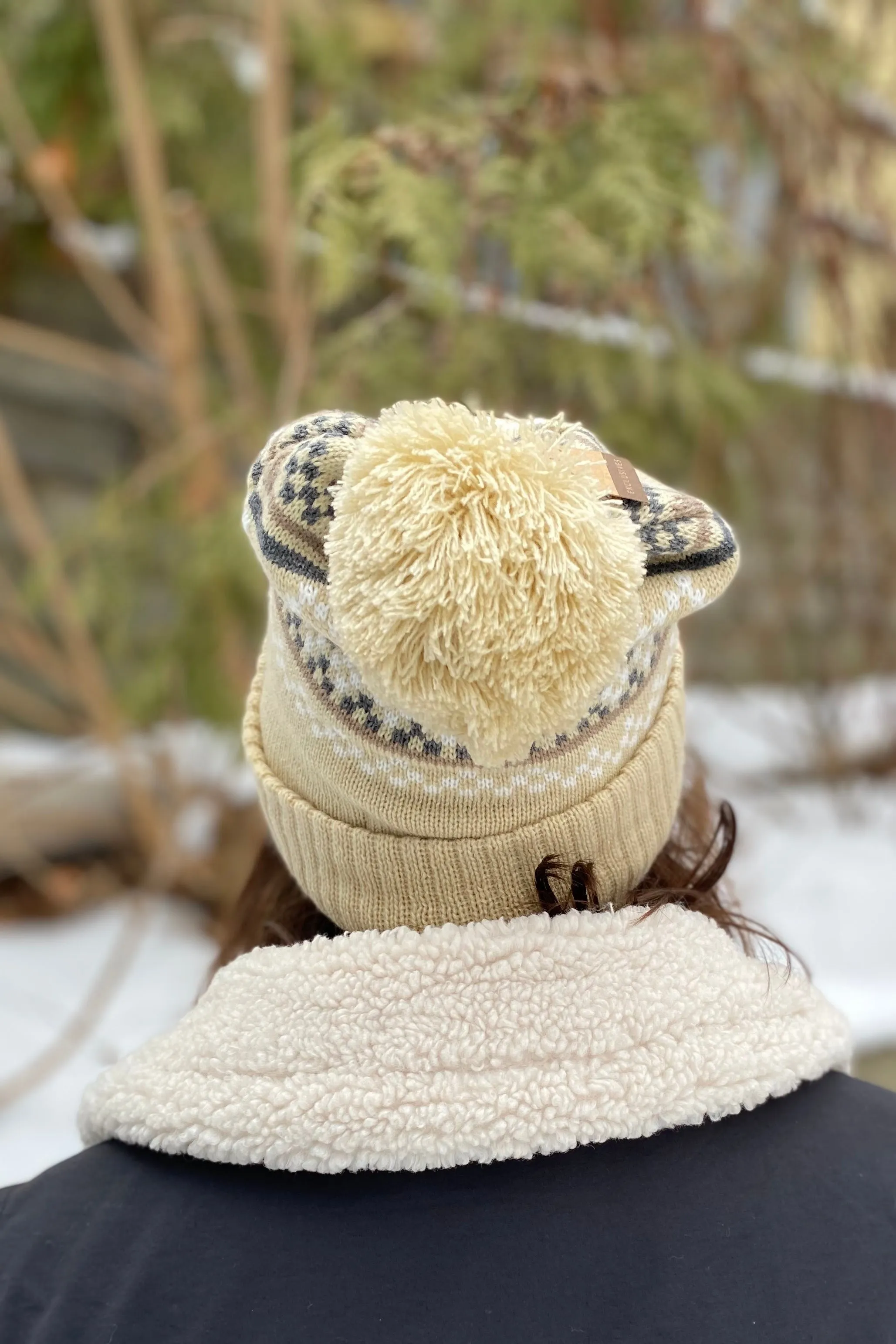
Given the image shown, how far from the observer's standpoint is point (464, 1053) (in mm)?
722

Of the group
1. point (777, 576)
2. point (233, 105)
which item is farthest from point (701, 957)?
point (777, 576)

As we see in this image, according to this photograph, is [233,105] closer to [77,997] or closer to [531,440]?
[77,997]

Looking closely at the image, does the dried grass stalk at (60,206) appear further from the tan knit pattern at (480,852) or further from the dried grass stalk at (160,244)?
the tan knit pattern at (480,852)

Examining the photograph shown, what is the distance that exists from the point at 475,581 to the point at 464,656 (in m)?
0.04

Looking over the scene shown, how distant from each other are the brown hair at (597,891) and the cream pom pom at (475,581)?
0.15 metres

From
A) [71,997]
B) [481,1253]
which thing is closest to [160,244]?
[71,997]

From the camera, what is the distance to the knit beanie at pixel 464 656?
2.08 feet

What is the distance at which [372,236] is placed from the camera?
1852mm

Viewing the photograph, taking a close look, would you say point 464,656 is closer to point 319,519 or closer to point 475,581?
point 475,581

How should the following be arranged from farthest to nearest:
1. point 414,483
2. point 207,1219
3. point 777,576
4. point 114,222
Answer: point 777,576
point 114,222
point 207,1219
point 414,483

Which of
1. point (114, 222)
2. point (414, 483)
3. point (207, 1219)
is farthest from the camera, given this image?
point (114, 222)

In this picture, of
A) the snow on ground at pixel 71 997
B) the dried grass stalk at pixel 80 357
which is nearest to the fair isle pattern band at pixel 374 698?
the snow on ground at pixel 71 997

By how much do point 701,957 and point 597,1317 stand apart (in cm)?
24

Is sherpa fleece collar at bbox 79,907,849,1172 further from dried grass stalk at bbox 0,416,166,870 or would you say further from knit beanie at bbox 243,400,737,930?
dried grass stalk at bbox 0,416,166,870
